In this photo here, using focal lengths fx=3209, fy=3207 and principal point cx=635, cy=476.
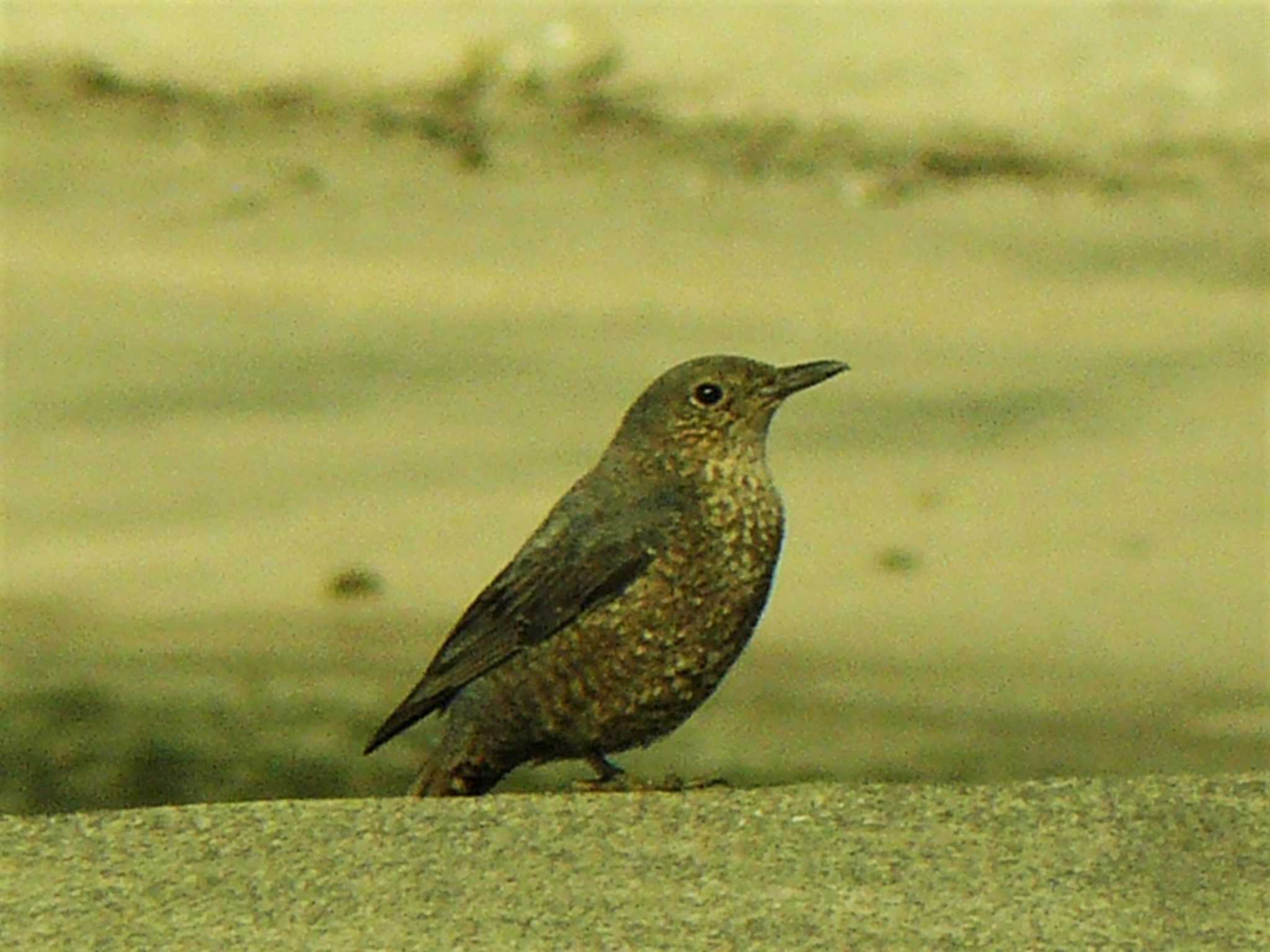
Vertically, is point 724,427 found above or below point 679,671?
above

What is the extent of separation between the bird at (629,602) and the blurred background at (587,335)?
2133 mm

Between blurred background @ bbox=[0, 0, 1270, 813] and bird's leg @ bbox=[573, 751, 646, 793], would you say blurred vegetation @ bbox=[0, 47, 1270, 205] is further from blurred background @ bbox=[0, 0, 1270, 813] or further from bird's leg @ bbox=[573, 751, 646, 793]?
bird's leg @ bbox=[573, 751, 646, 793]

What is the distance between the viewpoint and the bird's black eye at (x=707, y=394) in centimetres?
604

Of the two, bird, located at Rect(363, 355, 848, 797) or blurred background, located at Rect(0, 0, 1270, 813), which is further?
blurred background, located at Rect(0, 0, 1270, 813)

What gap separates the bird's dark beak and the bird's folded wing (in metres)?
0.37

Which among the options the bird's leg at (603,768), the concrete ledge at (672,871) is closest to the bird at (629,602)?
the bird's leg at (603,768)

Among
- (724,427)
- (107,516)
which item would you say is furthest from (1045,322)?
(724,427)

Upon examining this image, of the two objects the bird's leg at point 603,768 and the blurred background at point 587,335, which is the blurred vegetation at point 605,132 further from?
the bird's leg at point 603,768

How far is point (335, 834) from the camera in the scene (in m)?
5.14

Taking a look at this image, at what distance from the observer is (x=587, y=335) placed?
42.1 ft

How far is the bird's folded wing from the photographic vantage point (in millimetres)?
5754

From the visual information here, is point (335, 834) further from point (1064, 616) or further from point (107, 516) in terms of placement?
point (107, 516)

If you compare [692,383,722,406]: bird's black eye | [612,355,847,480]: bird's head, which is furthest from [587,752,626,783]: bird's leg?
[692,383,722,406]: bird's black eye

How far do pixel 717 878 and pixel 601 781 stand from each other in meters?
0.84
